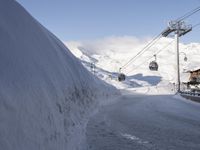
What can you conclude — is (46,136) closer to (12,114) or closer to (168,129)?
(12,114)

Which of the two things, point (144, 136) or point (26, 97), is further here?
point (144, 136)

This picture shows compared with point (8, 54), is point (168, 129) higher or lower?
lower

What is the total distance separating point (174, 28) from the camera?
6219cm

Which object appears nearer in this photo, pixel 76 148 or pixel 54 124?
pixel 54 124

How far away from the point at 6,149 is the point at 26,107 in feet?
5.41

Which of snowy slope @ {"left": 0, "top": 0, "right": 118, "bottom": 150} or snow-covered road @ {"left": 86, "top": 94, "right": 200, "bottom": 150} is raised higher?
snowy slope @ {"left": 0, "top": 0, "right": 118, "bottom": 150}

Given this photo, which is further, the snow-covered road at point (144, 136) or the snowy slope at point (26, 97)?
the snow-covered road at point (144, 136)

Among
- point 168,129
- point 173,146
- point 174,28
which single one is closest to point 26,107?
point 173,146

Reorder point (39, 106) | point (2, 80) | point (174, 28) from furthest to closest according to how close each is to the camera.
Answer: point (174, 28)
point (39, 106)
point (2, 80)

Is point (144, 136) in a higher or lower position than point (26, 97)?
lower

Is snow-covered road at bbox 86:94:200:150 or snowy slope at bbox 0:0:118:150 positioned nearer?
snowy slope at bbox 0:0:118:150

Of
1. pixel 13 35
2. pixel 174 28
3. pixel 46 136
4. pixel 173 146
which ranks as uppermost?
pixel 174 28

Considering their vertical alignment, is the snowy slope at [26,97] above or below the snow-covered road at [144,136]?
above

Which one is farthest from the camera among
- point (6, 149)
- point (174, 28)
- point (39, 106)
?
point (174, 28)
